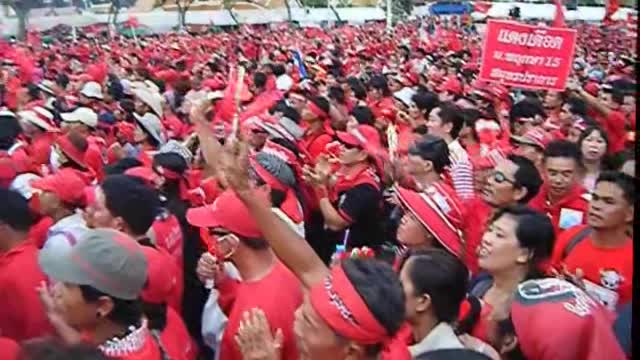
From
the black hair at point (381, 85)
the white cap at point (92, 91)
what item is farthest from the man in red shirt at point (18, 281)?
the black hair at point (381, 85)

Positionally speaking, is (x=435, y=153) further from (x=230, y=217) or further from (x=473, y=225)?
(x=230, y=217)

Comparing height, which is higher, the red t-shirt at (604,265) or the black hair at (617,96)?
the red t-shirt at (604,265)

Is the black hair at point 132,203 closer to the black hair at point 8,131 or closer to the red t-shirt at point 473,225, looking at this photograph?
the red t-shirt at point 473,225

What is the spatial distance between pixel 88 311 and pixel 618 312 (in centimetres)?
229

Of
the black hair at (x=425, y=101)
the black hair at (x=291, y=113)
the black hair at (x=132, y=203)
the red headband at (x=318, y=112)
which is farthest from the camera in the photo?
the black hair at (x=425, y=101)

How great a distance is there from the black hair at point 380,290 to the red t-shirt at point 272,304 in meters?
0.68

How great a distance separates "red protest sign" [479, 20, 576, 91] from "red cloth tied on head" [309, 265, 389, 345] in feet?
21.8

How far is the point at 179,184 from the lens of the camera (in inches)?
242

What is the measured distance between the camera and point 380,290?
3123 millimetres

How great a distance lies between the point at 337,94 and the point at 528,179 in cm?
523

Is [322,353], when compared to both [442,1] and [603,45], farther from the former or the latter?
[442,1]

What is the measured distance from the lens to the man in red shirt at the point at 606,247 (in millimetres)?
4750

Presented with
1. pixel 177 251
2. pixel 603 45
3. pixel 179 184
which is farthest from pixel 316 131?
pixel 603 45

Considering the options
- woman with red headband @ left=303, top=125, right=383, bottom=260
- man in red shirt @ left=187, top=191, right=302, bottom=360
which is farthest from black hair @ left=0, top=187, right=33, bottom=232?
woman with red headband @ left=303, top=125, right=383, bottom=260
